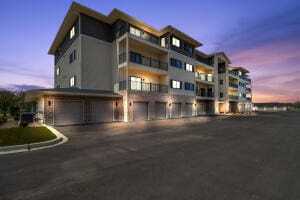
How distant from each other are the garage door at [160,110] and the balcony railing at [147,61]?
5.72 metres

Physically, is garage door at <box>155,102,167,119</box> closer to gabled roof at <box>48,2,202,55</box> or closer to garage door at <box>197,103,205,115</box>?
gabled roof at <box>48,2,202,55</box>

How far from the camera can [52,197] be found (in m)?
3.21

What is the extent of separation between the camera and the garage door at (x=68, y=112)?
1543cm

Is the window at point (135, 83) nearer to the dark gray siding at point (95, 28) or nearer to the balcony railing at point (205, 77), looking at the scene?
the dark gray siding at point (95, 28)

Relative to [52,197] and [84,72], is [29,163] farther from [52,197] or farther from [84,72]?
[84,72]

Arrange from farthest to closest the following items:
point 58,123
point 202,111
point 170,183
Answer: point 202,111, point 58,123, point 170,183

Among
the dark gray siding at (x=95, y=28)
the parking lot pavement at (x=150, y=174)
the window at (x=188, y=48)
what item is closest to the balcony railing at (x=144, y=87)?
the dark gray siding at (x=95, y=28)

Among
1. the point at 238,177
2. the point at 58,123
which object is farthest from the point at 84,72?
the point at 238,177

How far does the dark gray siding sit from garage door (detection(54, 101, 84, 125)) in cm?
900

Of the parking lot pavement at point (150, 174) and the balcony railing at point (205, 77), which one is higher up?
the balcony railing at point (205, 77)

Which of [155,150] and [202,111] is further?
[202,111]

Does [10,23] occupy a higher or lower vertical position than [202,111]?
higher

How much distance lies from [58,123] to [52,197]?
14.4m

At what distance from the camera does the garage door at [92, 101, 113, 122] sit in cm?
1769
